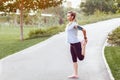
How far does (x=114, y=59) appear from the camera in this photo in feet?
48.6

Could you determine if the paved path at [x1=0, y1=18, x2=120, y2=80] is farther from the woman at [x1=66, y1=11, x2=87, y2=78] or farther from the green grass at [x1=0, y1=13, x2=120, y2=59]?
the green grass at [x1=0, y1=13, x2=120, y2=59]

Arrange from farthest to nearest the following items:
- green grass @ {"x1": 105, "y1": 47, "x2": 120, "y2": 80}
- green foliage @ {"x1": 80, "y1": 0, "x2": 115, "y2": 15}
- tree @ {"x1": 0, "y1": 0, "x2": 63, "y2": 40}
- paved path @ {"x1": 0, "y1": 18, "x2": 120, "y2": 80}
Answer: green foliage @ {"x1": 80, "y1": 0, "x2": 115, "y2": 15}, tree @ {"x1": 0, "y1": 0, "x2": 63, "y2": 40}, green grass @ {"x1": 105, "y1": 47, "x2": 120, "y2": 80}, paved path @ {"x1": 0, "y1": 18, "x2": 120, "y2": 80}

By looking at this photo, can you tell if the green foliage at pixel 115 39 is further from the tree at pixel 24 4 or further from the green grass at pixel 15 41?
the tree at pixel 24 4

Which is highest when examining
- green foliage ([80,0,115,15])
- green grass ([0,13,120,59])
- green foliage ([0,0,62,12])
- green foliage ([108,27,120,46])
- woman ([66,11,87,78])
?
woman ([66,11,87,78])

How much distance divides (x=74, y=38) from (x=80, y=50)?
38 cm

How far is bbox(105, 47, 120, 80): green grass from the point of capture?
39.7ft

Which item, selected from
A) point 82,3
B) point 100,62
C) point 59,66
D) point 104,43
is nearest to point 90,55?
point 100,62

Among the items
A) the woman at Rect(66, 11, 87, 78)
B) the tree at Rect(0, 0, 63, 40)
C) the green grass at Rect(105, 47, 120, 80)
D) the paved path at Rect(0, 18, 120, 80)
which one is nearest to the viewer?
the woman at Rect(66, 11, 87, 78)

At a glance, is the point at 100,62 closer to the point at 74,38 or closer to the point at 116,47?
the point at 74,38

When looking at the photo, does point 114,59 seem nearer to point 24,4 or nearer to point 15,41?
point 15,41

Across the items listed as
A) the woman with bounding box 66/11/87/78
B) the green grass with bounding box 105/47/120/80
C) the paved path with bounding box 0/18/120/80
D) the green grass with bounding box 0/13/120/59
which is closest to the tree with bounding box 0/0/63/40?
the green grass with bounding box 0/13/120/59

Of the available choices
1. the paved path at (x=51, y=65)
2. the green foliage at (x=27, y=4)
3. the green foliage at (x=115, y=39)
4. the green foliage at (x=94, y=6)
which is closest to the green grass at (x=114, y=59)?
the paved path at (x=51, y=65)

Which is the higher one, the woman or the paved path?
the woman

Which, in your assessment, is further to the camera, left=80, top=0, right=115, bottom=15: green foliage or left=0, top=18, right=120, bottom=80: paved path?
left=80, top=0, right=115, bottom=15: green foliage
